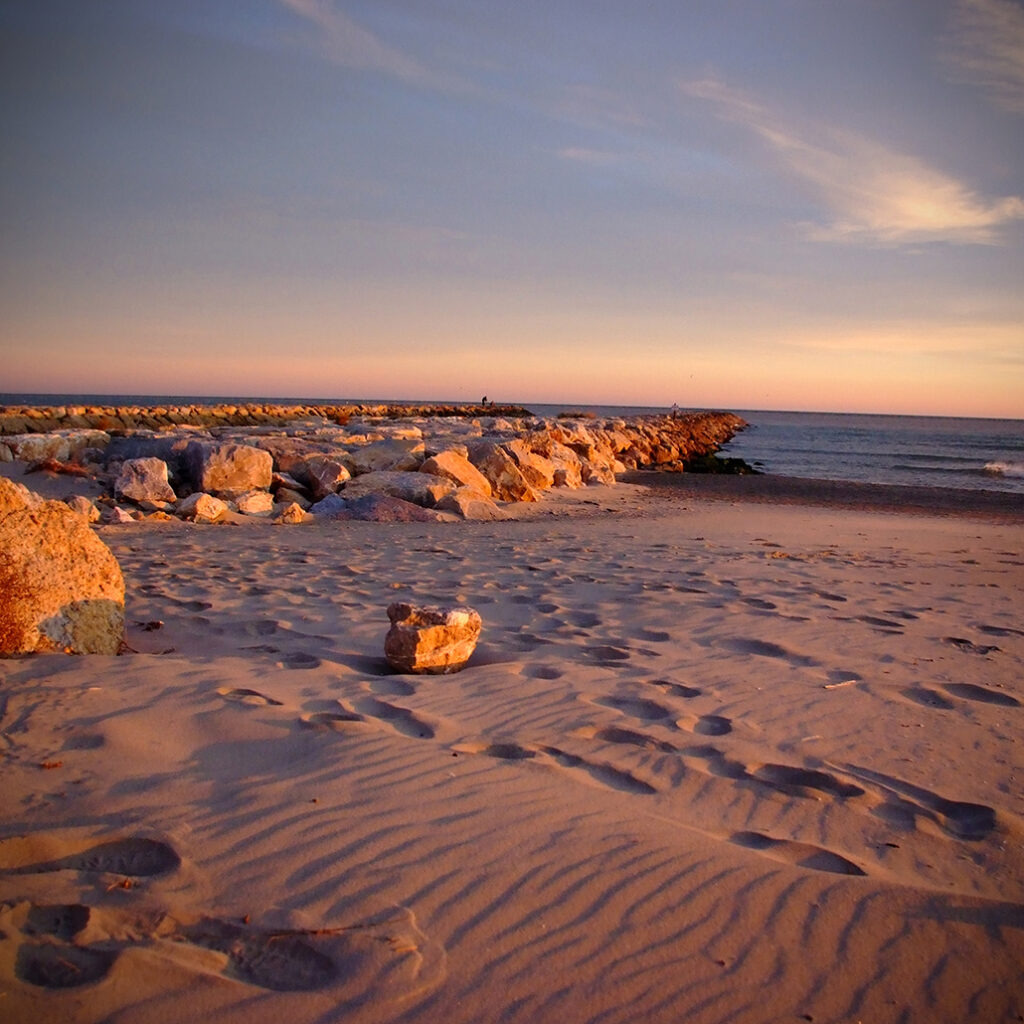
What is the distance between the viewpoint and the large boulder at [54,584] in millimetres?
3324

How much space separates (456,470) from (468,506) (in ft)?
4.42

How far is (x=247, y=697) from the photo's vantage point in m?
3.04

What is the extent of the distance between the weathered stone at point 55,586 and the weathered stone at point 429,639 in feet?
4.51

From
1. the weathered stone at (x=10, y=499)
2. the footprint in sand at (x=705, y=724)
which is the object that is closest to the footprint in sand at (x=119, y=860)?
the footprint in sand at (x=705, y=724)

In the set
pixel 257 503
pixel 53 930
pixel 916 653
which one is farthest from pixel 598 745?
pixel 257 503

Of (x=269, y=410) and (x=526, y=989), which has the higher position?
(x=269, y=410)

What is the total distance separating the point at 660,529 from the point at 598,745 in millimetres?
6523

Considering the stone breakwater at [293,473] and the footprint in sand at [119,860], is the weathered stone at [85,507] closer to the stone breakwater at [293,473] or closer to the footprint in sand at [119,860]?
the stone breakwater at [293,473]

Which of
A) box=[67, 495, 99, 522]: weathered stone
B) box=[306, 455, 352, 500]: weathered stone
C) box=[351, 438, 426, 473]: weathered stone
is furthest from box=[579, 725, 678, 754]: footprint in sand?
box=[351, 438, 426, 473]: weathered stone

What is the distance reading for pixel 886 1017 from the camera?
5.41ft

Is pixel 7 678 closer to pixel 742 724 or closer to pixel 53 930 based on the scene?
pixel 53 930

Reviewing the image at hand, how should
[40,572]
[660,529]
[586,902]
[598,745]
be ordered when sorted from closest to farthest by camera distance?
1. [586,902]
2. [598,745]
3. [40,572]
4. [660,529]

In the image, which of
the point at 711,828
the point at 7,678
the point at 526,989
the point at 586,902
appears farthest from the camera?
the point at 7,678

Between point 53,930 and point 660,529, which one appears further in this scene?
point 660,529
